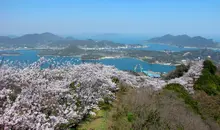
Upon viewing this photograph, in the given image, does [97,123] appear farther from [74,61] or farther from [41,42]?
[41,42]

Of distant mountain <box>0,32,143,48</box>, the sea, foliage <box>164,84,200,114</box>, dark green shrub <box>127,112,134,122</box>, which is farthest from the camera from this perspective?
distant mountain <box>0,32,143,48</box>

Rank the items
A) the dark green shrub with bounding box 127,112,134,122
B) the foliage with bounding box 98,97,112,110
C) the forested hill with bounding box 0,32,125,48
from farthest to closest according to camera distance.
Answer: the forested hill with bounding box 0,32,125,48
the foliage with bounding box 98,97,112,110
the dark green shrub with bounding box 127,112,134,122

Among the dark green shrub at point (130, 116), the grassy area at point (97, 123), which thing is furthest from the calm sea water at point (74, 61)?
the dark green shrub at point (130, 116)

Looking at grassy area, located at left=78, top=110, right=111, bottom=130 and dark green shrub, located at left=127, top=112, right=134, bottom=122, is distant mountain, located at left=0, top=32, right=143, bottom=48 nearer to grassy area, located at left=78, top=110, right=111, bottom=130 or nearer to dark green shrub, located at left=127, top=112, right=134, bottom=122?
grassy area, located at left=78, top=110, right=111, bottom=130

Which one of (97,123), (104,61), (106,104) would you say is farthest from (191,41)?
(97,123)

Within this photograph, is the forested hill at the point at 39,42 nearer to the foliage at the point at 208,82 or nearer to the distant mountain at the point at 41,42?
the distant mountain at the point at 41,42

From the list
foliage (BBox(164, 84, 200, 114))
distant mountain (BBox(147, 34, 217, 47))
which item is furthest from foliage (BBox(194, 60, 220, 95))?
distant mountain (BBox(147, 34, 217, 47))

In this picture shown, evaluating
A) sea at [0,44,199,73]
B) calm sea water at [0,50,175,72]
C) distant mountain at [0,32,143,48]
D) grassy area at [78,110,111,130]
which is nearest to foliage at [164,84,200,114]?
sea at [0,44,199,73]

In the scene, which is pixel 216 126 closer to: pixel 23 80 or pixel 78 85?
pixel 78 85

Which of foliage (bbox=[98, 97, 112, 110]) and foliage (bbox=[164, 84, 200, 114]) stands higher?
foliage (bbox=[98, 97, 112, 110])

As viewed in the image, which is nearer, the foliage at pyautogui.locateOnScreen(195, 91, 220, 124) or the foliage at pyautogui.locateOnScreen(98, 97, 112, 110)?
the foliage at pyautogui.locateOnScreen(98, 97, 112, 110)

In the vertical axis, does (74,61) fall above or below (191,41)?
above

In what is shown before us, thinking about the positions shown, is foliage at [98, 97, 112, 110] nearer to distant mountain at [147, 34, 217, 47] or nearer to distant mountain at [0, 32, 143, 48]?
distant mountain at [0, 32, 143, 48]
